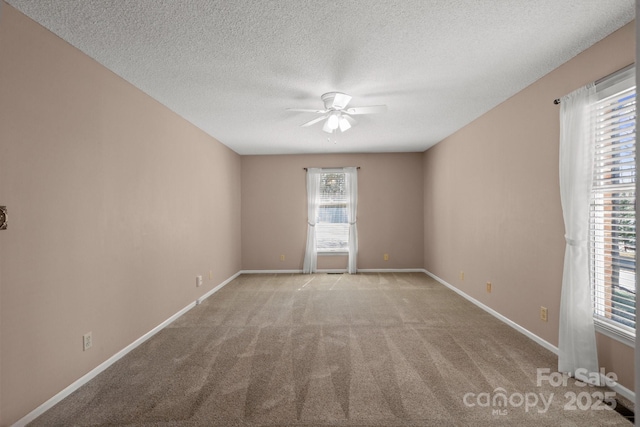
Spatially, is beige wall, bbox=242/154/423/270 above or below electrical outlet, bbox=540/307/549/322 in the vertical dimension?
above

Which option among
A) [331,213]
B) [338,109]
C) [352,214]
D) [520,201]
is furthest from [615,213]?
[331,213]

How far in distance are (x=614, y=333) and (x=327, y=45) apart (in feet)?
9.41

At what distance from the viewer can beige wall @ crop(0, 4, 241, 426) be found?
1921mm

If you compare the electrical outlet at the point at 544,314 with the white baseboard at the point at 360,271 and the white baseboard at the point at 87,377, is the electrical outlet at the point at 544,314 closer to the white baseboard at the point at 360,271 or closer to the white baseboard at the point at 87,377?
the white baseboard at the point at 360,271

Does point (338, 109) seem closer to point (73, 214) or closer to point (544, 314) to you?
point (73, 214)

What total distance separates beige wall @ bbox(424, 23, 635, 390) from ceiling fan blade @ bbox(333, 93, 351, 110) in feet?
5.80

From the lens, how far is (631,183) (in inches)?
87.0

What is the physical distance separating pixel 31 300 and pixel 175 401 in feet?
3.58

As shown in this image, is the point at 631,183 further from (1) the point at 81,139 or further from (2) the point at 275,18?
(1) the point at 81,139

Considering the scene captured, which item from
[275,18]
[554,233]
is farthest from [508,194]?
[275,18]

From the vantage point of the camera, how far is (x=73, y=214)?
7.77 feet

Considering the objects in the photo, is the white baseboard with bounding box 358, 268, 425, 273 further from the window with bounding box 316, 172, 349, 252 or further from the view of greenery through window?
the view of greenery through window

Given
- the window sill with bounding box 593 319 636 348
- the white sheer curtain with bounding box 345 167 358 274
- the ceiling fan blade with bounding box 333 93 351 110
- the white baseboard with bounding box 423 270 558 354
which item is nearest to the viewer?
the window sill with bounding box 593 319 636 348

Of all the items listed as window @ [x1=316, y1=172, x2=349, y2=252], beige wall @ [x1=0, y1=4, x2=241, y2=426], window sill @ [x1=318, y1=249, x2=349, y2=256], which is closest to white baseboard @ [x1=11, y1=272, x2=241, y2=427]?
beige wall @ [x1=0, y1=4, x2=241, y2=426]
